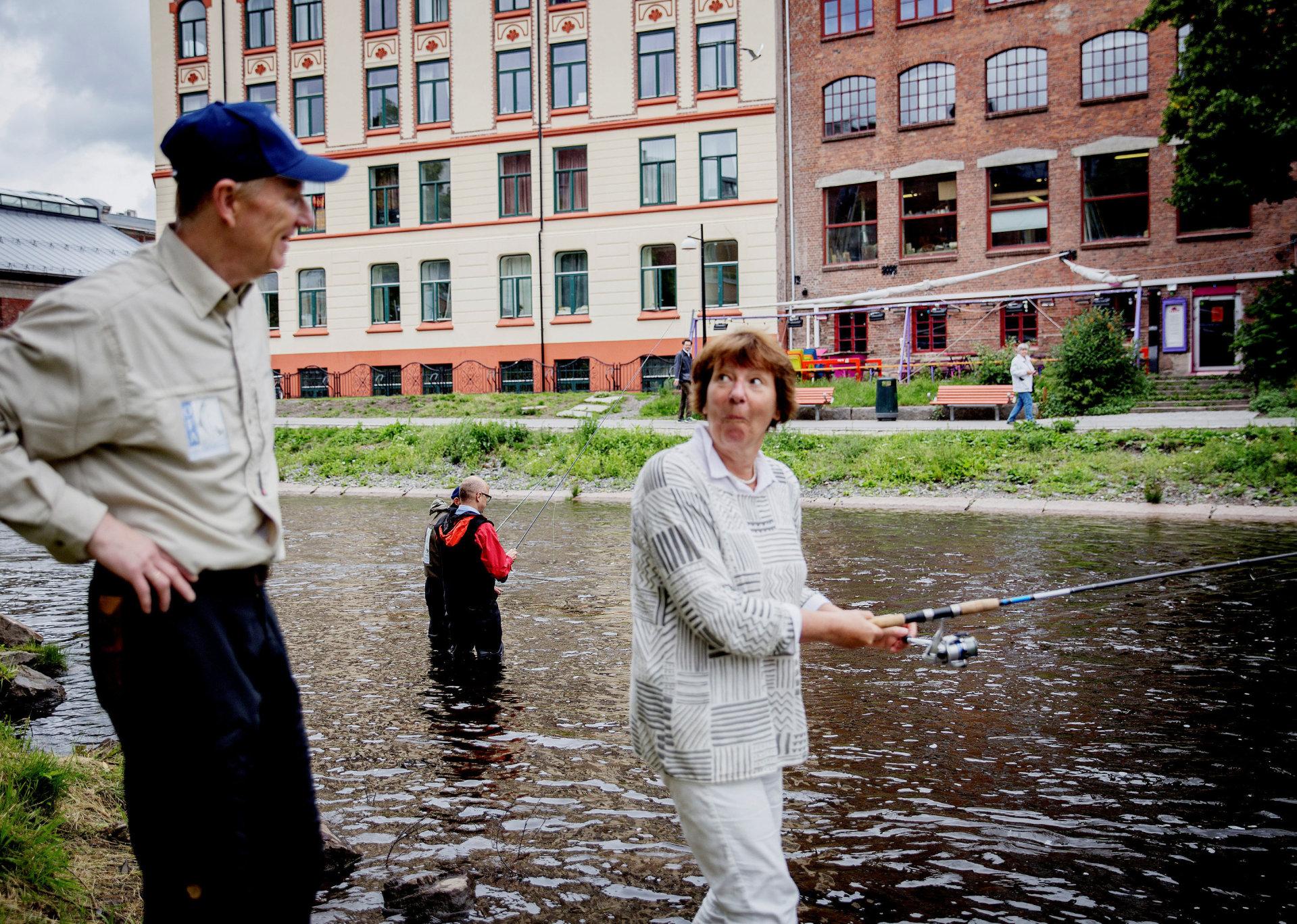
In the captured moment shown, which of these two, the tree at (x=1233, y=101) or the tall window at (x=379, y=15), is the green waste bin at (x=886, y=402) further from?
the tall window at (x=379, y=15)

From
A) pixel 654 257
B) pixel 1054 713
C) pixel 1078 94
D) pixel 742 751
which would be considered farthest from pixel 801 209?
pixel 742 751

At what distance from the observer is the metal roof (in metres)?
52.0

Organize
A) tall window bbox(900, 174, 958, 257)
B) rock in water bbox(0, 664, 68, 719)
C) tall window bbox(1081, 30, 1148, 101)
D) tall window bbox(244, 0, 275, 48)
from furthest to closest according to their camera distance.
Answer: tall window bbox(244, 0, 275, 48), tall window bbox(900, 174, 958, 257), tall window bbox(1081, 30, 1148, 101), rock in water bbox(0, 664, 68, 719)

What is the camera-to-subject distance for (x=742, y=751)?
3.06 m

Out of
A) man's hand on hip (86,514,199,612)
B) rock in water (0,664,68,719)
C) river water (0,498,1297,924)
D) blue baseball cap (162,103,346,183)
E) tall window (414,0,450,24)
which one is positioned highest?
tall window (414,0,450,24)

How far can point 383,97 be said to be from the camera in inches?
1652

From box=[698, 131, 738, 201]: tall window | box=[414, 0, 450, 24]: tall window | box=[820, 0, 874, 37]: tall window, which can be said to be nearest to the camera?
box=[820, 0, 874, 37]: tall window

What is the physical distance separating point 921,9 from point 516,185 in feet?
48.1

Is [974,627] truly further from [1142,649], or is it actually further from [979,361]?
[979,361]

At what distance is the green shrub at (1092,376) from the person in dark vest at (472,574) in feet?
65.2

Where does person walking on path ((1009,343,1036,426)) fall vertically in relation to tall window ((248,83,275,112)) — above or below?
below

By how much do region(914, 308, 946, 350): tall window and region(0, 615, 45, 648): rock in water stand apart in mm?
Result: 29429

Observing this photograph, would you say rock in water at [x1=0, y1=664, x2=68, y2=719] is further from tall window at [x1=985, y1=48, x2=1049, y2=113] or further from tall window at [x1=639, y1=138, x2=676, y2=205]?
tall window at [x1=985, y1=48, x2=1049, y2=113]

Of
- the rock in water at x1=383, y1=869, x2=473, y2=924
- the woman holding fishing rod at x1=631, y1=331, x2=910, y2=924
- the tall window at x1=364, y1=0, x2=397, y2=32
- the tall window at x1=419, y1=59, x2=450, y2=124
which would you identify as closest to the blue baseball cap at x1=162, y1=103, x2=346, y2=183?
the woman holding fishing rod at x1=631, y1=331, x2=910, y2=924
